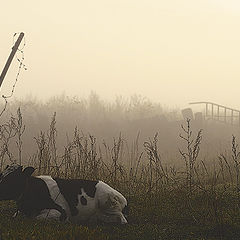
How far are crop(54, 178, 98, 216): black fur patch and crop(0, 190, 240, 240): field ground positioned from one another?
1.27ft

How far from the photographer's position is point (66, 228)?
535 centimetres

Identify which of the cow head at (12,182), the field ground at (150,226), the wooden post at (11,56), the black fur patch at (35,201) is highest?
the wooden post at (11,56)

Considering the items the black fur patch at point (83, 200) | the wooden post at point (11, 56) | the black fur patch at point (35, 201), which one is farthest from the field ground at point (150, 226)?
the wooden post at point (11, 56)

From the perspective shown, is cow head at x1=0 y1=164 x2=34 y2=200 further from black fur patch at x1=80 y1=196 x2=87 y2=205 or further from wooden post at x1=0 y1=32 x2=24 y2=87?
wooden post at x1=0 y1=32 x2=24 y2=87

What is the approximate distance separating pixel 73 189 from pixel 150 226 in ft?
4.63

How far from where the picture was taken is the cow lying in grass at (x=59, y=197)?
6.07m

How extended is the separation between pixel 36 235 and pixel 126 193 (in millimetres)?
4486

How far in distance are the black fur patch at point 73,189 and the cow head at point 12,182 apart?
0.57 metres

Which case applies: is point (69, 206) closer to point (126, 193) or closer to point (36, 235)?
point (36, 235)

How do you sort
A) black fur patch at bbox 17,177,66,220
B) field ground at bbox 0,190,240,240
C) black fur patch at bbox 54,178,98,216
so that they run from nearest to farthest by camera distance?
field ground at bbox 0,190,240,240, black fur patch at bbox 17,177,66,220, black fur patch at bbox 54,178,98,216

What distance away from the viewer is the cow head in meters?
6.07

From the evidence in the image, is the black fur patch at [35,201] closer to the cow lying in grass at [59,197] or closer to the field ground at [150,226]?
the cow lying in grass at [59,197]

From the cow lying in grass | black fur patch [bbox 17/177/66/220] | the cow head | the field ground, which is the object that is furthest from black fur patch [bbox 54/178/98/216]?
the cow head

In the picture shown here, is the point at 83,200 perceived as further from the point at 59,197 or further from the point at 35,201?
the point at 35,201
